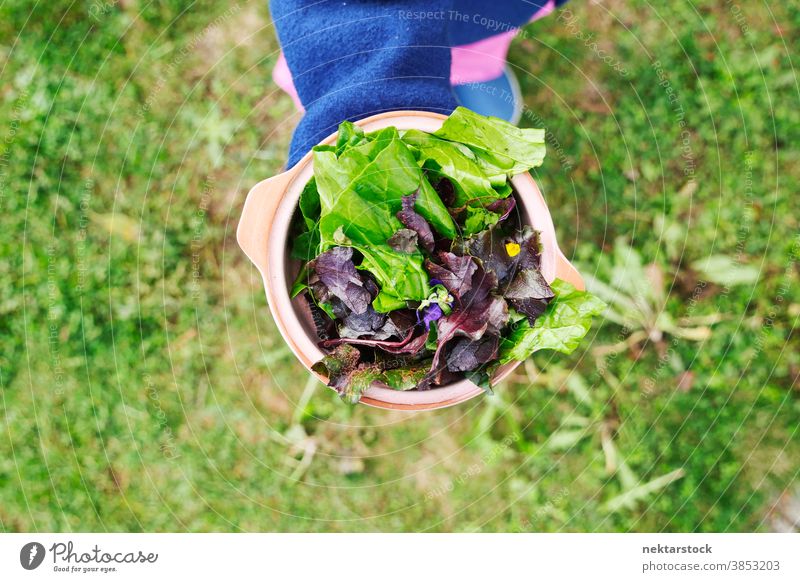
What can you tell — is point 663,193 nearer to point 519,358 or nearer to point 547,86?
point 547,86

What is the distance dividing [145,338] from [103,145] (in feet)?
1.47

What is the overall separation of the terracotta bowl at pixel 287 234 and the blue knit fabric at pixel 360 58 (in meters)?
0.15

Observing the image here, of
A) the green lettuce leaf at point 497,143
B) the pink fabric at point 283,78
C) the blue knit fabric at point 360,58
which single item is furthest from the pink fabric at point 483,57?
the green lettuce leaf at point 497,143

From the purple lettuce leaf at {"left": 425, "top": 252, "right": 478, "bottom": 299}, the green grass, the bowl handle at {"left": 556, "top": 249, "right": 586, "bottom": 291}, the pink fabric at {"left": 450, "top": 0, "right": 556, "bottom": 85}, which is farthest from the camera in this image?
the green grass

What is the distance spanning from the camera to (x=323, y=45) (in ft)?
3.44

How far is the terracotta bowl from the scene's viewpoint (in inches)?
34.6

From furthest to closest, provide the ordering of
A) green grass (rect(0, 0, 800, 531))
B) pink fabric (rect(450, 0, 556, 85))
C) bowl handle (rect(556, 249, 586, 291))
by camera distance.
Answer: green grass (rect(0, 0, 800, 531)) < pink fabric (rect(450, 0, 556, 85)) < bowl handle (rect(556, 249, 586, 291))

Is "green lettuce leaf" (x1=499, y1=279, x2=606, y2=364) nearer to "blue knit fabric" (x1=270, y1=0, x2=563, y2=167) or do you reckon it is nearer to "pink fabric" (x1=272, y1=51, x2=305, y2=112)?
"blue knit fabric" (x1=270, y1=0, x2=563, y2=167)

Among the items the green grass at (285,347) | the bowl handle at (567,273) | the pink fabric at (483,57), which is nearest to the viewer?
the bowl handle at (567,273)

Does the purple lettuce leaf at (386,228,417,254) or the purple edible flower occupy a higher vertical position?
the purple lettuce leaf at (386,228,417,254)

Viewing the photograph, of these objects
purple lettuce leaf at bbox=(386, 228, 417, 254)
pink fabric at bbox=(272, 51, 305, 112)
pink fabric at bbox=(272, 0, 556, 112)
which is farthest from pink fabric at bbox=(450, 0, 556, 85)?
purple lettuce leaf at bbox=(386, 228, 417, 254)

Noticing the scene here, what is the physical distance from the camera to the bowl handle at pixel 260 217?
880 millimetres

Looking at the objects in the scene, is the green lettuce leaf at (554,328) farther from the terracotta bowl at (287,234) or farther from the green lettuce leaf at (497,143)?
the green lettuce leaf at (497,143)

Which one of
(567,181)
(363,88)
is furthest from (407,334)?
(567,181)
